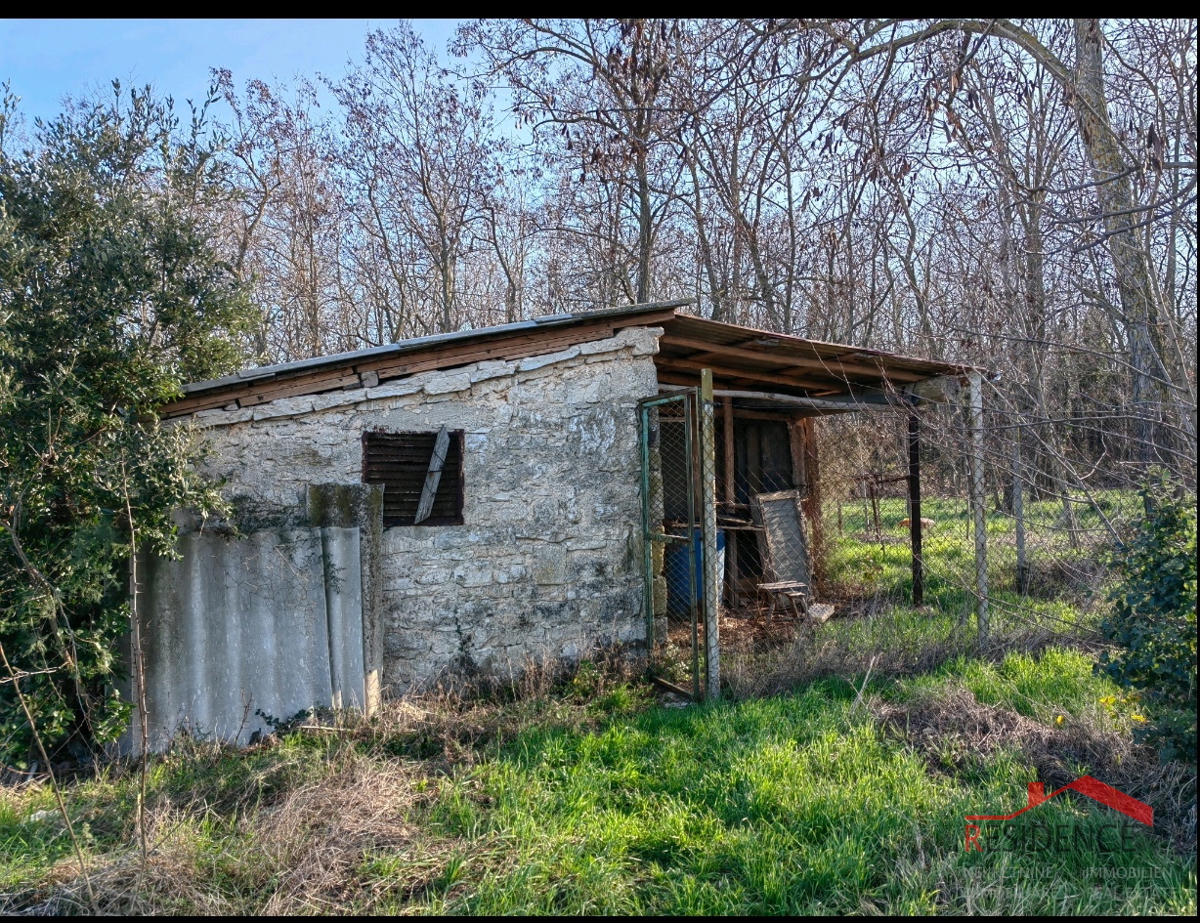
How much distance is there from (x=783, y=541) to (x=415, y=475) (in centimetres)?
504

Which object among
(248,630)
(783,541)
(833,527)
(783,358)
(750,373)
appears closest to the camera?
(248,630)

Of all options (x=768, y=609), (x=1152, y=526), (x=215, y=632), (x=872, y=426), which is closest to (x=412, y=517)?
(x=215, y=632)

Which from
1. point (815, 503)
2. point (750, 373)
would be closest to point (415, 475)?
point (750, 373)

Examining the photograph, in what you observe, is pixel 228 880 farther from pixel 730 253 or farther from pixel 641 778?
pixel 730 253

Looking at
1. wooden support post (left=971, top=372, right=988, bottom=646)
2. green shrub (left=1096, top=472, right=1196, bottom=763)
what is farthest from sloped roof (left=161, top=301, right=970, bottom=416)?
green shrub (left=1096, top=472, right=1196, bottom=763)

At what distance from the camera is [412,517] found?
19.3ft

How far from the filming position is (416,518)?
585 cm

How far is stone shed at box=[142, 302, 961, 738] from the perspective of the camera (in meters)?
5.04

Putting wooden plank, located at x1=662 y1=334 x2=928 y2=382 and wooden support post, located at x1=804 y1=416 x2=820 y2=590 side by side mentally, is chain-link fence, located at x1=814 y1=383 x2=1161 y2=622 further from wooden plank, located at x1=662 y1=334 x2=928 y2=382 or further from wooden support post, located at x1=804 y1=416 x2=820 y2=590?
wooden plank, located at x1=662 y1=334 x2=928 y2=382

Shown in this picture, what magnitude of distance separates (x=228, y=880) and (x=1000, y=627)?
6.21 m

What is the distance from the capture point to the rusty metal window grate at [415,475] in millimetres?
5766

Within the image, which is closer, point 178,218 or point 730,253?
point 178,218

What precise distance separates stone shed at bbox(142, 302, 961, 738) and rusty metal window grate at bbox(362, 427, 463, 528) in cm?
1

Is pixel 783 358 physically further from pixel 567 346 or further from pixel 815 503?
pixel 815 503
